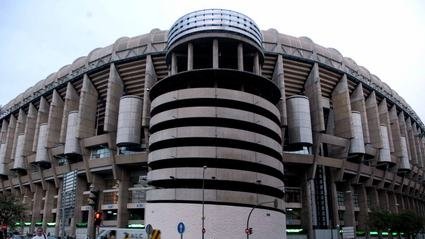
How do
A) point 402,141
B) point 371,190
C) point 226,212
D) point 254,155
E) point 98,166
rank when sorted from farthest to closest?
point 402,141 → point 371,190 → point 98,166 → point 254,155 → point 226,212

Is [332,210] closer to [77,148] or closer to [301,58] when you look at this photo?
[301,58]

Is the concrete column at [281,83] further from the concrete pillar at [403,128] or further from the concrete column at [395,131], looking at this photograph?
the concrete pillar at [403,128]

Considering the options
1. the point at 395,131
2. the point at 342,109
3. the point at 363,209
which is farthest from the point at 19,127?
the point at 395,131

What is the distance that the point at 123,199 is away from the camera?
6769 centimetres

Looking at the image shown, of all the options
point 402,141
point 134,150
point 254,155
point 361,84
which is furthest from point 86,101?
point 402,141

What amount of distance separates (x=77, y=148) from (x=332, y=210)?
49576 millimetres

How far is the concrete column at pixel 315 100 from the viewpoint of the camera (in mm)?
71688

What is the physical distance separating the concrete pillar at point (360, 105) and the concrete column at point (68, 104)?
2305 inches

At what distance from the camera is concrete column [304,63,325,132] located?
71.7m

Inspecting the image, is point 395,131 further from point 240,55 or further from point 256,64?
point 240,55

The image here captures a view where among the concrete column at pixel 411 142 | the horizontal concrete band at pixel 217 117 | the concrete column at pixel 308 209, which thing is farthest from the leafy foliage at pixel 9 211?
the concrete column at pixel 411 142

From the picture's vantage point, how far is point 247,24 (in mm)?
66750

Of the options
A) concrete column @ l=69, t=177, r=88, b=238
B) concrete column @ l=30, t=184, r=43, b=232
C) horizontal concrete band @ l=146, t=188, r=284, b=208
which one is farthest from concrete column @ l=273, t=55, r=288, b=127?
concrete column @ l=30, t=184, r=43, b=232

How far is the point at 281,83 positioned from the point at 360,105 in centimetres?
2125
